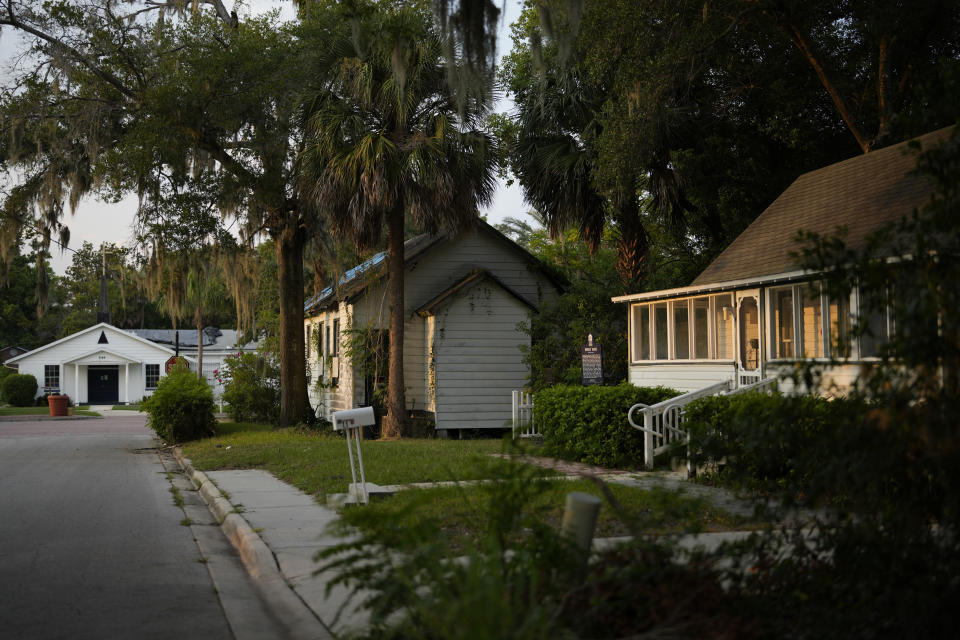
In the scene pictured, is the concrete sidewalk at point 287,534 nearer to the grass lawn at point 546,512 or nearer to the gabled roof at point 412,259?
the grass lawn at point 546,512

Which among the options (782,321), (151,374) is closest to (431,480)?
(782,321)

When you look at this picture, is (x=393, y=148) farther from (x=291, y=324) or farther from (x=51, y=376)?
(x=51, y=376)

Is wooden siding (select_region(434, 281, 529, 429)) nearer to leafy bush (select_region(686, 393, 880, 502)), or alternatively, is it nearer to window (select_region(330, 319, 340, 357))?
window (select_region(330, 319, 340, 357))

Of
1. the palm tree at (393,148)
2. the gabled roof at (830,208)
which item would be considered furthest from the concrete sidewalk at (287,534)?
the palm tree at (393,148)

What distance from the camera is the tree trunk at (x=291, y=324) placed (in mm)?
24625

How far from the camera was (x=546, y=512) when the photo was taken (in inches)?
304

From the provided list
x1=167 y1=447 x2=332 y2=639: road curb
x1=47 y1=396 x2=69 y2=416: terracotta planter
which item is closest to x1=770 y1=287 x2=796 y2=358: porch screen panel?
x1=167 y1=447 x2=332 y2=639: road curb

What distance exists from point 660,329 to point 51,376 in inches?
1916

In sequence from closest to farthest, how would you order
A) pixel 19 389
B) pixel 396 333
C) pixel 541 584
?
pixel 541 584 → pixel 396 333 → pixel 19 389

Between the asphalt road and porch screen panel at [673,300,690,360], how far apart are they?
9.57 metres

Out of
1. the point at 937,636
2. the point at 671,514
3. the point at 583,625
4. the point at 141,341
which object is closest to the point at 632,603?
the point at 583,625

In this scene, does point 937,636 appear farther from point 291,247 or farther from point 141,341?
point 141,341

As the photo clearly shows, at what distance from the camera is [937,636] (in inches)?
164

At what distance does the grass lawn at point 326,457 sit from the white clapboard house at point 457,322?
279 centimetres
